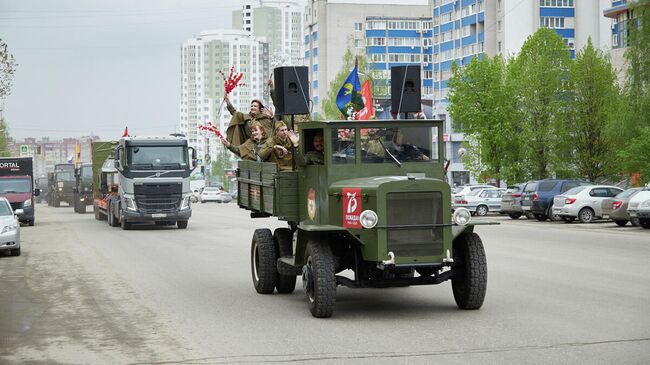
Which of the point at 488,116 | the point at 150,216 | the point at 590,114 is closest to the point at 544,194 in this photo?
the point at 590,114

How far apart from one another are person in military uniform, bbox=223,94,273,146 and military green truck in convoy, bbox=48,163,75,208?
65270 millimetres

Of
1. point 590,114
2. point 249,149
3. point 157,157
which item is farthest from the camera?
point 590,114

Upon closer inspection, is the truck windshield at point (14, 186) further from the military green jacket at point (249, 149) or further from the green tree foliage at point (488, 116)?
the military green jacket at point (249, 149)

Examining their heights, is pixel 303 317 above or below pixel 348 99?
below

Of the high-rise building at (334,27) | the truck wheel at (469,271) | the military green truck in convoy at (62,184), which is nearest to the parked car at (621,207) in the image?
the truck wheel at (469,271)

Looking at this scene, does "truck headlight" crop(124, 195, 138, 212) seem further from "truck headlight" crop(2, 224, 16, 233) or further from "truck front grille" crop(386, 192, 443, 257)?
"truck front grille" crop(386, 192, 443, 257)

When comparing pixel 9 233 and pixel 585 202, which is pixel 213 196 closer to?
pixel 585 202

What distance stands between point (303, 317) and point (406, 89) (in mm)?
3681

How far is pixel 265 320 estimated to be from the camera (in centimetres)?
1262

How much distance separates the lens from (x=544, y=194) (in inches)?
1729

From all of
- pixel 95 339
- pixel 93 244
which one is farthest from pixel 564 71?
pixel 95 339

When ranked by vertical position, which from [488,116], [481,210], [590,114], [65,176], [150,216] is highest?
[488,116]

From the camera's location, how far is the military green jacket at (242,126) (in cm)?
1683

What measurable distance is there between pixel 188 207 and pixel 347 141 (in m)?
25.5
